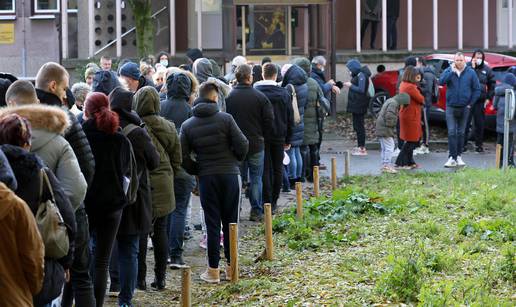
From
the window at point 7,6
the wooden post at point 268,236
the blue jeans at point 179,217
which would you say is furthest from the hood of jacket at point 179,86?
the window at point 7,6

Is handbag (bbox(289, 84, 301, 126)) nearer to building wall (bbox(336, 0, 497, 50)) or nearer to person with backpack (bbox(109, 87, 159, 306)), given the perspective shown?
person with backpack (bbox(109, 87, 159, 306))

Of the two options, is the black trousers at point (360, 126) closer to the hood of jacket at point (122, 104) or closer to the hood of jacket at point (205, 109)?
the hood of jacket at point (205, 109)

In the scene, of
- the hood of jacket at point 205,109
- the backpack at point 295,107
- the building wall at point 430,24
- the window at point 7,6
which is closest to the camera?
the hood of jacket at point 205,109

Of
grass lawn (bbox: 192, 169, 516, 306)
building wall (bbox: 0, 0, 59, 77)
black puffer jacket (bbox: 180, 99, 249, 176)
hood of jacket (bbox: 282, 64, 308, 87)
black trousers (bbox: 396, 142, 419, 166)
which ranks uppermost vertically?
building wall (bbox: 0, 0, 59, 77)

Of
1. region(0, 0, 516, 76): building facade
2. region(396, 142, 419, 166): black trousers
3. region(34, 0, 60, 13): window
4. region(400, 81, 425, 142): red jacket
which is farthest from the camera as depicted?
region(34, 0, 60, 13): window

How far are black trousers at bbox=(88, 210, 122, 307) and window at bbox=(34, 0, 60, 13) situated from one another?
25.1 metres

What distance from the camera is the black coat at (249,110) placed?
14359 mm

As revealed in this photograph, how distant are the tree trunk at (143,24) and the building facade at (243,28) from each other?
138 cm

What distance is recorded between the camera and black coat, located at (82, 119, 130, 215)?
9.34 m

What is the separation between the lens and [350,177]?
19672mm

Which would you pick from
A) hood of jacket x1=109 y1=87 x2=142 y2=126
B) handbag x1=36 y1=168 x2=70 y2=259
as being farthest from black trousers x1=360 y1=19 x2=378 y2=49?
handbag x1=36 y1=168 x2=70 y2=259

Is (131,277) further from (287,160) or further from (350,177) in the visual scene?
(350,177)

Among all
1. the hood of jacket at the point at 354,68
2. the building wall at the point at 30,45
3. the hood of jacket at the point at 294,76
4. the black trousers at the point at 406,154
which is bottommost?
the black trousers at the point at 406,154

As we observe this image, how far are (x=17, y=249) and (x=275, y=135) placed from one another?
9414 mm
